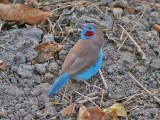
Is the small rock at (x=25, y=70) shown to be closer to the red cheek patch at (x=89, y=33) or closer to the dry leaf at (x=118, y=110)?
the red cheek patch at (x=89, y=33)

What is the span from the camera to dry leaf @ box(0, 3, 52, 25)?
17.0ft

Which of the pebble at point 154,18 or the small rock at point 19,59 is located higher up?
the small rock at point 19,59

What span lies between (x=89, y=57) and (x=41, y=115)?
76 centimetres

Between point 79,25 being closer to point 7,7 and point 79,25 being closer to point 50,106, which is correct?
point 7,7

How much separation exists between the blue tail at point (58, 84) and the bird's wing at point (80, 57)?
0.06 m

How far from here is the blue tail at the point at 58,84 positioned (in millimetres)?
4355

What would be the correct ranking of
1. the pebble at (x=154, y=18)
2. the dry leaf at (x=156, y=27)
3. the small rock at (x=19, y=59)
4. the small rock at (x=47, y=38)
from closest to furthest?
the small rock at (x=19, y=59) → the small rock at (x=47, y=38) → the dry leaf at (x=156, y=27) → the pebble at (x=154, y=18)

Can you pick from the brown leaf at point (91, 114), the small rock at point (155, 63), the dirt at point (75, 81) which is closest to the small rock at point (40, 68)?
the dirt at point (75, 81)

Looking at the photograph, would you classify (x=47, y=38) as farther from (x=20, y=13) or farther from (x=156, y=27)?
(x=156, y=27)

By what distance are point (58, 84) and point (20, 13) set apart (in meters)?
1.15

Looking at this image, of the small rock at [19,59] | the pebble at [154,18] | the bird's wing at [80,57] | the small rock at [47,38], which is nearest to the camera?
the bird's wing at [80,57]

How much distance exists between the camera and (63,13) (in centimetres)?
→ 545

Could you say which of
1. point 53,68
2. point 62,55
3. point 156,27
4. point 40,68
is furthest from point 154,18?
point 40,68

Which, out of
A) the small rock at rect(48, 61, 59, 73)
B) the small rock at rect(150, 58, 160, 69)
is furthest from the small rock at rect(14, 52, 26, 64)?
the small rock at rect(150, 58, 160, 69)
